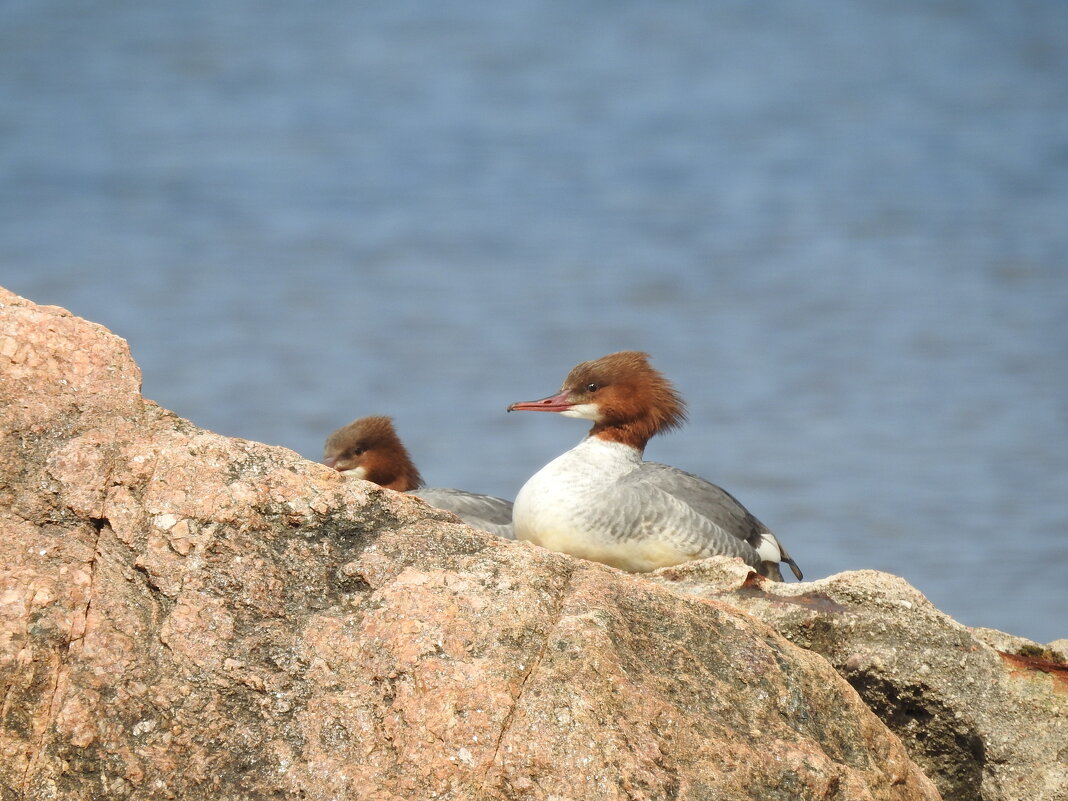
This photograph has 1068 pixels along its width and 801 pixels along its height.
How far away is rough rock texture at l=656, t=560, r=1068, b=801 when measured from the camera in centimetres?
347

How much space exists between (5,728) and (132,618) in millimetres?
310

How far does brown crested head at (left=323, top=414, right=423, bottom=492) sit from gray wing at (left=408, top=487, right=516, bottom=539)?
0.62 meters

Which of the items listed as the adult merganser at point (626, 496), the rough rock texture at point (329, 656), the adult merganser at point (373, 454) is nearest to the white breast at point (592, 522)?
the adult merganser at point (626, 496)

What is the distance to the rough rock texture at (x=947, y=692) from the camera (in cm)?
347

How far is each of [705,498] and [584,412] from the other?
79 centimetres

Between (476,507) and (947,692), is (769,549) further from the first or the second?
(947,692)

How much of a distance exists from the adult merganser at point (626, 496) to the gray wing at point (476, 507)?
84cm

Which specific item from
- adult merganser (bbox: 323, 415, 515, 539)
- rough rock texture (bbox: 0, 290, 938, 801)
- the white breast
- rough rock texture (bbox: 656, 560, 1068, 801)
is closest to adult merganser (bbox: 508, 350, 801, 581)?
the white breast

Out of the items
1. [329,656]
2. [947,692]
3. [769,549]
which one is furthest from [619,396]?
[329,656]

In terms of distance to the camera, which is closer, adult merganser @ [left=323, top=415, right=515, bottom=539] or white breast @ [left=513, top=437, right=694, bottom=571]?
white breast @ [left=513, top=437, right=694, bottom=571]

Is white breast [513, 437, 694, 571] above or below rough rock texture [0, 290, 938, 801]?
above

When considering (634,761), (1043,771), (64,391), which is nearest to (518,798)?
(634,761)

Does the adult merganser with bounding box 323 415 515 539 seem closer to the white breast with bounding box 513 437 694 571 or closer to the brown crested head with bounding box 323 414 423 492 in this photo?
the brown crested head with bounding box 323 414 423 492

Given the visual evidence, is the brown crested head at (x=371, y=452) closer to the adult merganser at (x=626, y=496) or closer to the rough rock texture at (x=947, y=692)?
the adult merganser at (x=626, y=496)
